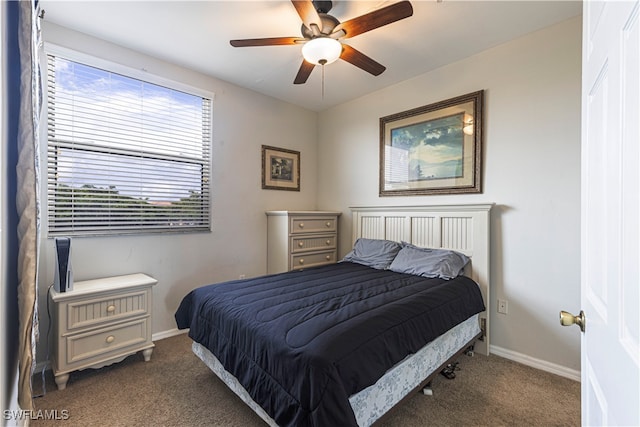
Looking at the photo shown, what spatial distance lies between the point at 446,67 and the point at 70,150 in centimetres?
333

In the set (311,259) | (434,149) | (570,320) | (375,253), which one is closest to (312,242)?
(311,259)

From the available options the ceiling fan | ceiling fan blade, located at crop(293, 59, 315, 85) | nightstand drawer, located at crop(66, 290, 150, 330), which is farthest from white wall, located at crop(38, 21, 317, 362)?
the ceiling fan

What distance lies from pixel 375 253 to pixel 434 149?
→ 1.19m

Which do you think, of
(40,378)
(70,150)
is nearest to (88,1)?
(70,150)

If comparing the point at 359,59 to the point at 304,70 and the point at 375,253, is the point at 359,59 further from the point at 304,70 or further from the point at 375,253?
the point at 375,253

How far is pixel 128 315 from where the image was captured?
7.13 ft

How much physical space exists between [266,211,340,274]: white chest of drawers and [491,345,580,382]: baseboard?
6.34ft

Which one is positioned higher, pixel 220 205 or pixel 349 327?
pixel 220 205

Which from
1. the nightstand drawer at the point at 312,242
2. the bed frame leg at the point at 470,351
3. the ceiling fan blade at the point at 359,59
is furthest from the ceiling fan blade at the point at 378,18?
the bed frame leg at the point at 470,351

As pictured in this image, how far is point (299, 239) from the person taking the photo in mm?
3279

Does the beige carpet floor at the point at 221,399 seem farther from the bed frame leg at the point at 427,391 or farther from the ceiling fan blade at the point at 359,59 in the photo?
the ceiling fan blade at the point at 359,59

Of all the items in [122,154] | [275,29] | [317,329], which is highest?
[275,29]

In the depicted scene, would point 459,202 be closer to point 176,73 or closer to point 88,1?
point 176,73

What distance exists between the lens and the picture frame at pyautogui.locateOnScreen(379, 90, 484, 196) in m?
2.60
